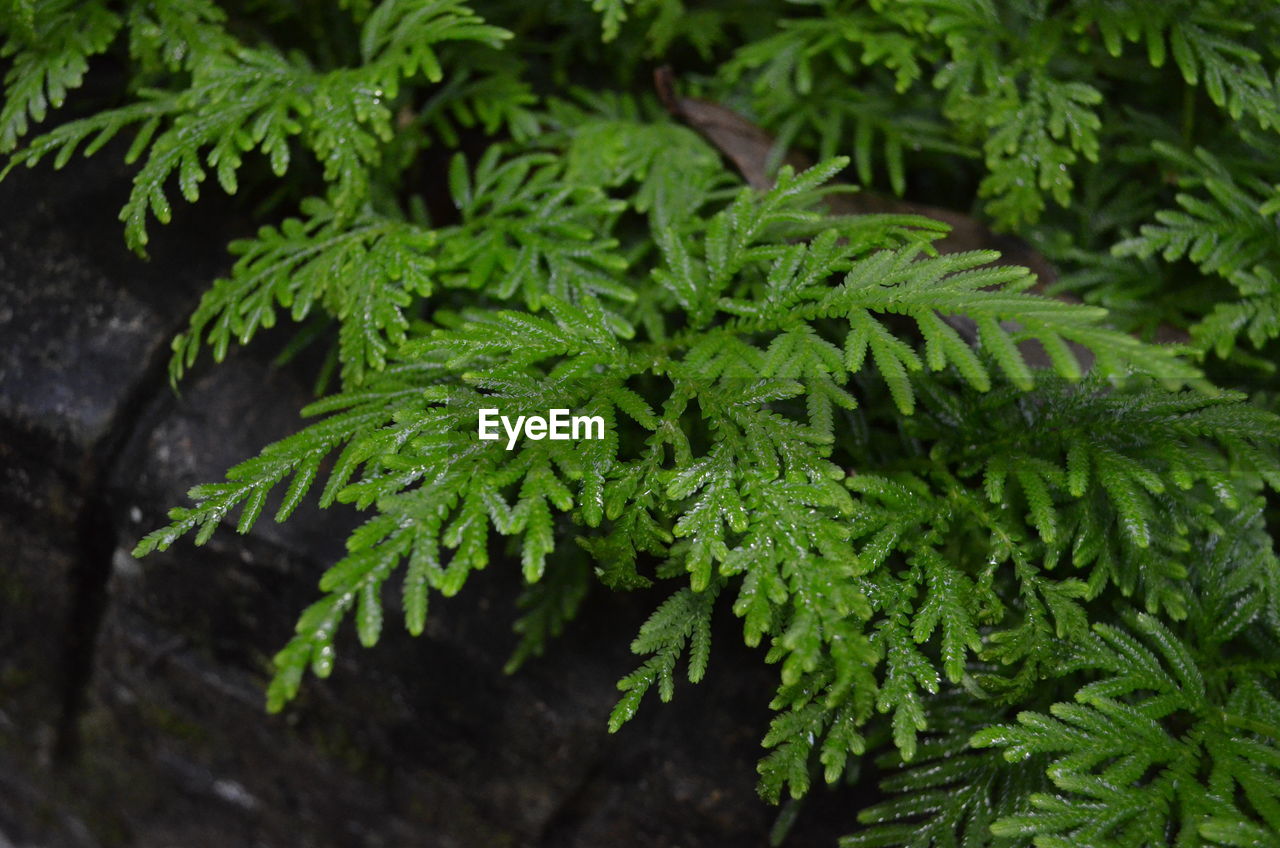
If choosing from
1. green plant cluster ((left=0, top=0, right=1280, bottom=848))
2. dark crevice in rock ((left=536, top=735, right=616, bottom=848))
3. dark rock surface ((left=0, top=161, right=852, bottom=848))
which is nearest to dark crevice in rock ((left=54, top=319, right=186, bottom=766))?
dark rock surface ((left=0, top=161, right=852, bottom=848))

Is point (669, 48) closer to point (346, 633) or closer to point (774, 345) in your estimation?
point (774, 345)

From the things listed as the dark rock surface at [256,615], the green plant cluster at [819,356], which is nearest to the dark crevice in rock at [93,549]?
the dark rock surface at [256,615]

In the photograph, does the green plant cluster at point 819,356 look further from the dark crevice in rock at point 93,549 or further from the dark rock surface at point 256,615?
the dark crevice in rock at point 93,549

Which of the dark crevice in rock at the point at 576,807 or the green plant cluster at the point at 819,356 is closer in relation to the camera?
the green plant cluster at the point at 819,356

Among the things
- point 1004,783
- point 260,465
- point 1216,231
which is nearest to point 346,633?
point 260,465

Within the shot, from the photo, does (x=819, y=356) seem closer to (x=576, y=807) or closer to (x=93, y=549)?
(x=576, y=807)

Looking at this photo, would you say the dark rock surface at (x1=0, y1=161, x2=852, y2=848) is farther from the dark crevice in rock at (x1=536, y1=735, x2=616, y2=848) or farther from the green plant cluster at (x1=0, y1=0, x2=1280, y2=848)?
the green plant cluster at (x1=0, y1=0, x2=1280, y2=848)

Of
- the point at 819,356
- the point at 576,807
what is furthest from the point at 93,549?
the point at 819,356
